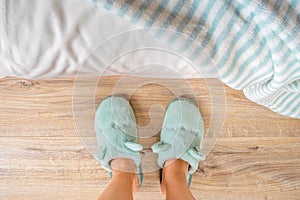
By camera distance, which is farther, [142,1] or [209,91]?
[209,91]

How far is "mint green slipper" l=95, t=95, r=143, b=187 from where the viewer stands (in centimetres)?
80

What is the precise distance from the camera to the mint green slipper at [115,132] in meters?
0.80

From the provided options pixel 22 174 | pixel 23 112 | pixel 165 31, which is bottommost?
pixel 22 174

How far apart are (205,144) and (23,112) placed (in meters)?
0.45

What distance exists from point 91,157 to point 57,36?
0.43 meters

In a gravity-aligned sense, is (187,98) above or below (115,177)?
above

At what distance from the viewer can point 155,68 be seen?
634 millimetres

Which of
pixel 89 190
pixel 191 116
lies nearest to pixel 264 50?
pixel 191 116

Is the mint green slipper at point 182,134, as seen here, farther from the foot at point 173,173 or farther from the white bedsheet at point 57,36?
A: the white bedsheet at point 57,36

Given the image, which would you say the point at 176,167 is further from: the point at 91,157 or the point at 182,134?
the point at 91,157

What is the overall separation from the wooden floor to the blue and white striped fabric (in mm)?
303

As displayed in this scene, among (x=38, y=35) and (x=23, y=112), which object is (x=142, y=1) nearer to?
(x=38, y=35)

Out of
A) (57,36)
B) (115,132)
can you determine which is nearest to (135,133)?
(115,132)

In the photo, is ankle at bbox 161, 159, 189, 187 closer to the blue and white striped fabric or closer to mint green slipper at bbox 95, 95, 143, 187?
mint green slipper at bbox 95, 95, 143, 187
